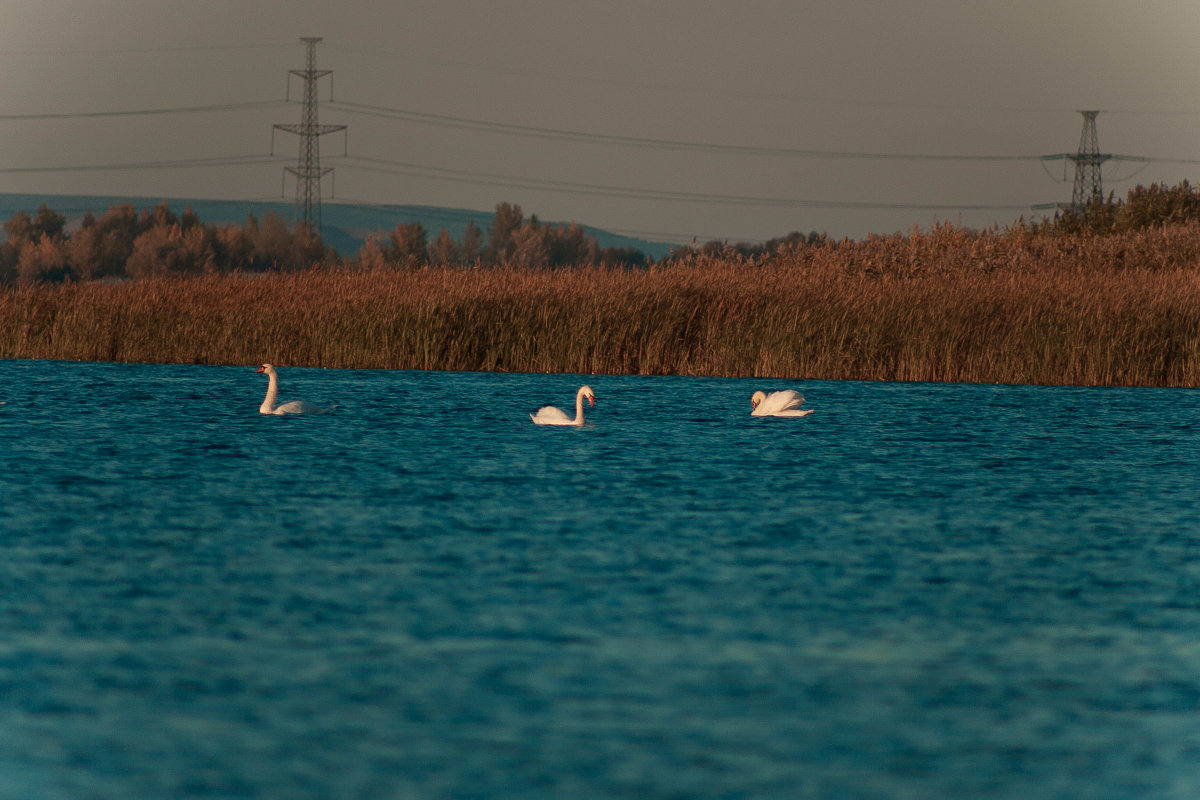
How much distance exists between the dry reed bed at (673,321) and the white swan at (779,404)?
270 inches

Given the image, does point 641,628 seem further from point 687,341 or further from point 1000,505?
point 687,341

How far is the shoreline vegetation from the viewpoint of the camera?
86.0 feet

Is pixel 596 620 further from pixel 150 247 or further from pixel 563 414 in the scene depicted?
pixel 150 247

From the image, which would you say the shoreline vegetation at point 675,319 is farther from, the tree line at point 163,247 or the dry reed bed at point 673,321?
the tree line at point 163,247

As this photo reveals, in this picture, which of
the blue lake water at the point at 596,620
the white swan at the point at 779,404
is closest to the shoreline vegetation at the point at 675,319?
the white swan at the point at 779,404

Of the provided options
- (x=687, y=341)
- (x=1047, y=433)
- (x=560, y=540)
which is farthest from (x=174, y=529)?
(x=687, y=341)

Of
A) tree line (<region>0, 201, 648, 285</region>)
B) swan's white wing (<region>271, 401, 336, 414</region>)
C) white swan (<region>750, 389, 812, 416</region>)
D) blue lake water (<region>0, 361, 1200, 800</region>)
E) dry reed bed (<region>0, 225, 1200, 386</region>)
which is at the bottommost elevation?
blue lake water (<region>0, 361, 1200, 800</region>)

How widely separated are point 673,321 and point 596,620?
19997 millimetres

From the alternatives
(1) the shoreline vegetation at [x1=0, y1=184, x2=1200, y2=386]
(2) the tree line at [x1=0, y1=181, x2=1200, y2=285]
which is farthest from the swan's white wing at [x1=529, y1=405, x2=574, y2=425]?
(2) the tree line at [x1=0, y1=181, x2=1200, y2=285]

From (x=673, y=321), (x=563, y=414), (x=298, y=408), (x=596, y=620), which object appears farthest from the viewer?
(x=673, y=321)

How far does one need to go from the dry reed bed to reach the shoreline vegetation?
4cm

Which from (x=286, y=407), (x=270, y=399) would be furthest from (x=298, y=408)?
(x=270, y=399)

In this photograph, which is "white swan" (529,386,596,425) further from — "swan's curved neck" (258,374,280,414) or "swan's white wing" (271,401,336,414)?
"swan's curved neck" (258,374,280,414)

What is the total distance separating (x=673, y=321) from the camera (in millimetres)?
28094
